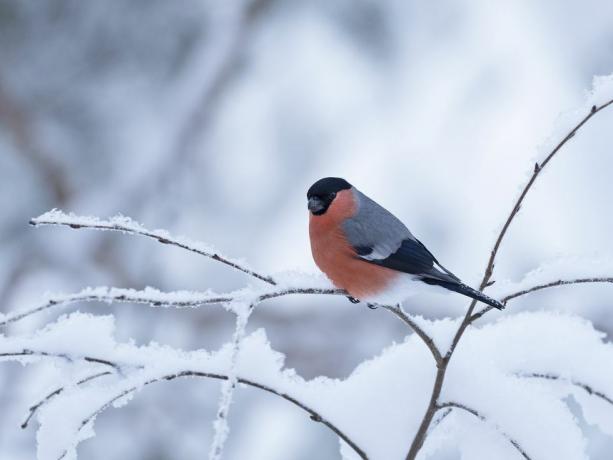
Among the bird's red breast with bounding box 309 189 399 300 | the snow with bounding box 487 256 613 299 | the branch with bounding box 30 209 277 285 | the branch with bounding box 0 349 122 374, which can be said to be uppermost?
the bird's red breast with bounding box 309 189 399 300

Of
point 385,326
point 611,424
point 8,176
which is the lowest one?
point 611,424

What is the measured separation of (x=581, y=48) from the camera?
545 cm

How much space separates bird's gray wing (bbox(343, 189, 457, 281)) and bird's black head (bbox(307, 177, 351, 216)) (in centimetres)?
6

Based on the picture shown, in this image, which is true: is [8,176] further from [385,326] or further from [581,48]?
[581,48]

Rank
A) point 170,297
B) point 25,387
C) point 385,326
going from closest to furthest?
point 170,297 → point 25,387 → point 385,326

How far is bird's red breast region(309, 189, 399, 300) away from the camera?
1.65 metres

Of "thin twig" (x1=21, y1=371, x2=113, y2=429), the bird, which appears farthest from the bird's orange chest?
"thin twig" (x1=21, y1=371, x2=113, y2=429)

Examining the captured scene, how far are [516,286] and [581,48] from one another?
4.81m

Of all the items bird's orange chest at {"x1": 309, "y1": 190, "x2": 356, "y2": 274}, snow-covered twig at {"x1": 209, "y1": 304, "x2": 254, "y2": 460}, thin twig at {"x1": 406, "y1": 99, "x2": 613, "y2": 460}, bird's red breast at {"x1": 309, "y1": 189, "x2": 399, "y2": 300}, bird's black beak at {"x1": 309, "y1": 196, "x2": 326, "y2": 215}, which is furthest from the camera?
bird's black beak at {"x1": 309, "y1": 196, "x2": 326, "y2": 215}

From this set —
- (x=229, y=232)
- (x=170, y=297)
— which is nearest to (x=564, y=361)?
(x=170, y=297)

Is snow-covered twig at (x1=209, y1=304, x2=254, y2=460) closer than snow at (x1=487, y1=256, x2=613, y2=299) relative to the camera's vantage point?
Yes

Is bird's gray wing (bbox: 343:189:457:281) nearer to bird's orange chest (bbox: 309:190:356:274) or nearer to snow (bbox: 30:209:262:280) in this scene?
bird's orange chest (bbox: 309:190:356:274)

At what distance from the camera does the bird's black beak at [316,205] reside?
201 centimetres

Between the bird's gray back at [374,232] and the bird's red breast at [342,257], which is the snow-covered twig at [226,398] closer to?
the bird's red breast at [342,257]
